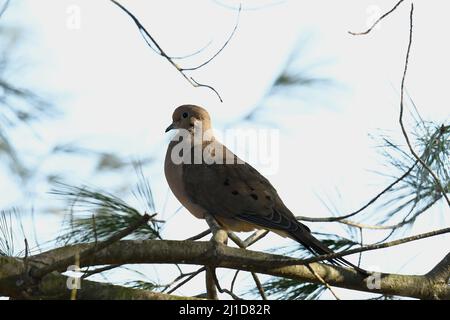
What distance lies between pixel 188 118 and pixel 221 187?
50 cm

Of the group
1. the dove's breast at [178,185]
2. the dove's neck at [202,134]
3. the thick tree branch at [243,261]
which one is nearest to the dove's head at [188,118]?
the dove's neck at [202,134]

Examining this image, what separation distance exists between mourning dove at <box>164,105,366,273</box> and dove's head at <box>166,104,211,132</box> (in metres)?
0.06

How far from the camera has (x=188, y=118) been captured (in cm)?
376

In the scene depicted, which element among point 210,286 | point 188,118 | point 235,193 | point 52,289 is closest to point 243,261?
point 210,286

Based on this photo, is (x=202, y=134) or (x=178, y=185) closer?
(x=178, y=185)

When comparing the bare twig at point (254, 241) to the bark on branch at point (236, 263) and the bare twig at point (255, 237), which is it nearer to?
the bare twig at point (255, 237)

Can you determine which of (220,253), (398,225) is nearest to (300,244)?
(398,225)

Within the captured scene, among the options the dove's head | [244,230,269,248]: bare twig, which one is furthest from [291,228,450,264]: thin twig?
the dove's head

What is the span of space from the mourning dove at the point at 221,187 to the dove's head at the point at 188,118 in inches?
2.3

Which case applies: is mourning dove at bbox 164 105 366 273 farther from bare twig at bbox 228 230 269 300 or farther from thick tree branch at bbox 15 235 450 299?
thick tree branch at bbox 15 235 450 299

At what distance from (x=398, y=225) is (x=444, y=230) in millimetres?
413

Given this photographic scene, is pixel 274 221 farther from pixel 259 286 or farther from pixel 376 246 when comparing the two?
pixel 376 246

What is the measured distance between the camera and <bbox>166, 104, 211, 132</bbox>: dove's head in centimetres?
375

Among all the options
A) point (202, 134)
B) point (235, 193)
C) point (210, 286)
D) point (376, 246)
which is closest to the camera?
point (376, 246)
